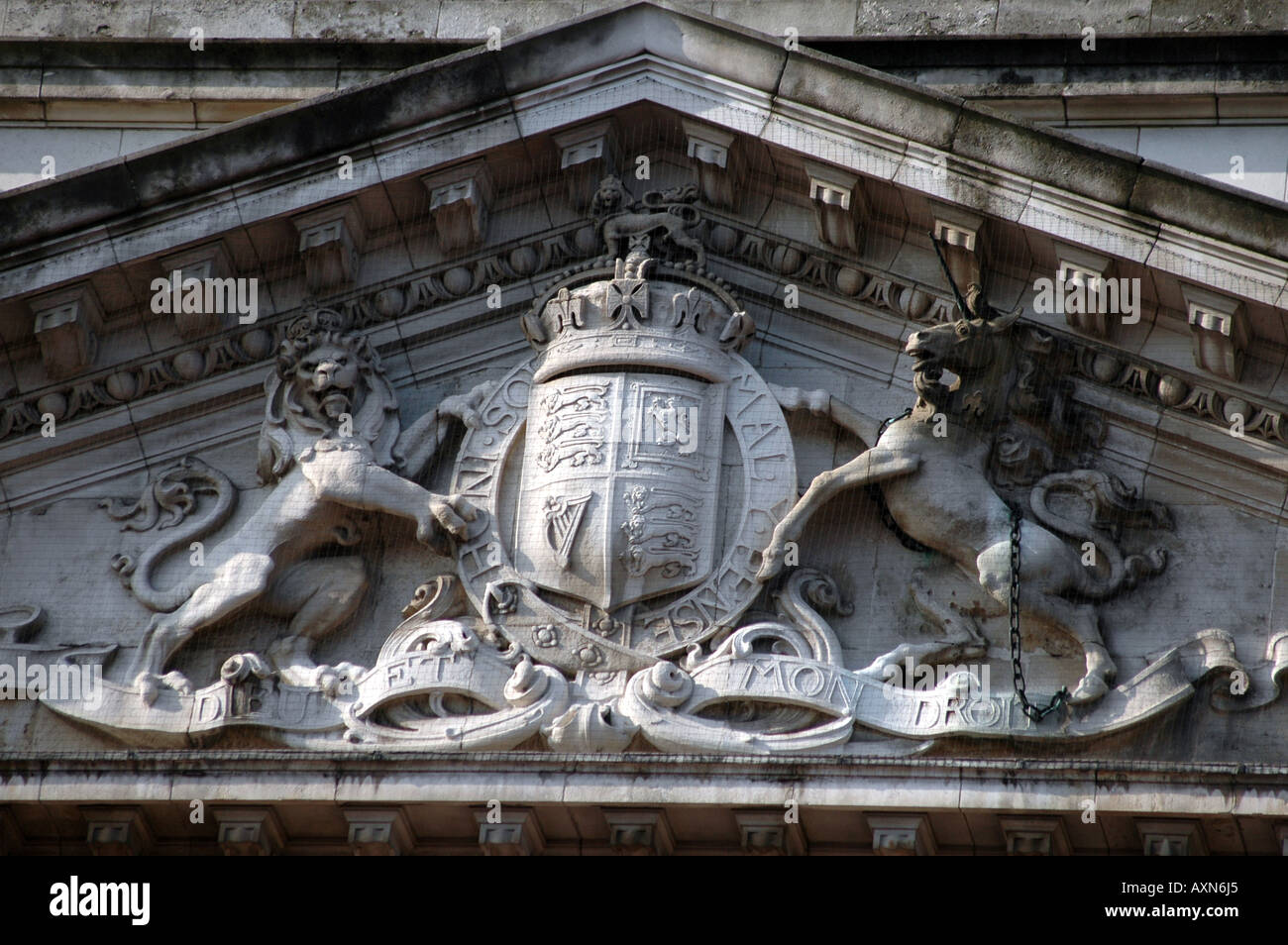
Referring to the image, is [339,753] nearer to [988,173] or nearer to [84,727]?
[84,727]

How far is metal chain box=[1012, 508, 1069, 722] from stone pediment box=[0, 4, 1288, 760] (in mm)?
70

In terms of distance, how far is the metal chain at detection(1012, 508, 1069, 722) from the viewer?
41.0 ft

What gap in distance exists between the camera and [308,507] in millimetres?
13438

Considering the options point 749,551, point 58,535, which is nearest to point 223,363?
point 58,535

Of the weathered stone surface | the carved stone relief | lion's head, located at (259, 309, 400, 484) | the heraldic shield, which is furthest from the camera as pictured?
lion's head, located at (259, 309, 400, 484)

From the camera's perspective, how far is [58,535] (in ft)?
45.3

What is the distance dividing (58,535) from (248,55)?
4.30m

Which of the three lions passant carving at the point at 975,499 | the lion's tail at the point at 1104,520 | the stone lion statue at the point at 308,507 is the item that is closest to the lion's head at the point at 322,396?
the stone lion statue at the point at 308,507

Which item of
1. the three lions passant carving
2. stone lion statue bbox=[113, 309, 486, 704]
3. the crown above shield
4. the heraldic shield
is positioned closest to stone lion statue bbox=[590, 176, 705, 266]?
the crown above shield

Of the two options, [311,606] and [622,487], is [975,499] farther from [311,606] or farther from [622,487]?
[311,606]

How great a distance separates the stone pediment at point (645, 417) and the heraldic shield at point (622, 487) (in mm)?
23

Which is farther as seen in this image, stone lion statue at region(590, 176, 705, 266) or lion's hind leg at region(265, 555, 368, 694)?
stone lion statue at region(590, 176, 705, 266)

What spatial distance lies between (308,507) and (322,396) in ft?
2.09

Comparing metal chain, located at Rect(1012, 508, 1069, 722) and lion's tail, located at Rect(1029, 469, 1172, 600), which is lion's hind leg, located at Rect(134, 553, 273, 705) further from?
lion's tail, located at Rect(1029, 469, 1172, 600)
